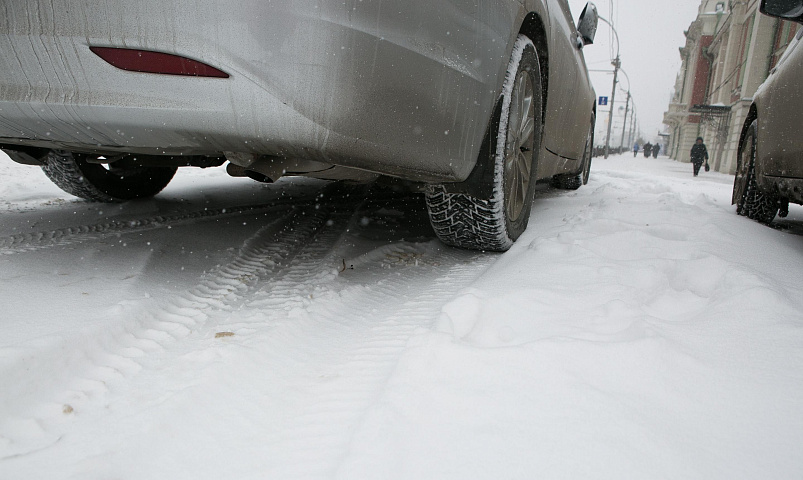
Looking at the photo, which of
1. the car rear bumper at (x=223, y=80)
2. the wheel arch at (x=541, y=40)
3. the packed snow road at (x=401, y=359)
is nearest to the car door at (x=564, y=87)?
the wheel arch at (x=541, y=40)

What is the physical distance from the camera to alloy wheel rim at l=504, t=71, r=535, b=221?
2.09 m

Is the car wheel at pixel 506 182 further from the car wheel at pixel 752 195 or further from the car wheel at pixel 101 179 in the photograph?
the car wheel at pixel 101 179

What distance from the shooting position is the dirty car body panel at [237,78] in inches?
45.4

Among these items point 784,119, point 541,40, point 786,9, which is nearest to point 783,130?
point 784,119

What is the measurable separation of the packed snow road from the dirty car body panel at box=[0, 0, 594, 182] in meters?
0.53

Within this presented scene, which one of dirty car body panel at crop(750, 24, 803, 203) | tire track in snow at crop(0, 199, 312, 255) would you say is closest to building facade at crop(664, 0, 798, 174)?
dirty car body panel at crop(750, 24, 803, 203)

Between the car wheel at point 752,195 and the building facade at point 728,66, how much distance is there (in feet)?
15.4

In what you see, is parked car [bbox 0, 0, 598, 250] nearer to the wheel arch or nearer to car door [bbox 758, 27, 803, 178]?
the wheel arch

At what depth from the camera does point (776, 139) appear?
2594 mm

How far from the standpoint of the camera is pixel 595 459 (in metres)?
0.82

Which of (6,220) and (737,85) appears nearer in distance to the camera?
(6,220)

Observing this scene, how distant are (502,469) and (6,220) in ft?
9.77

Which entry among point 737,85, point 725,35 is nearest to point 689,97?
point 725,35

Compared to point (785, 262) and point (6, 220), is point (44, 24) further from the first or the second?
point (785, 262)
